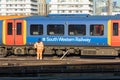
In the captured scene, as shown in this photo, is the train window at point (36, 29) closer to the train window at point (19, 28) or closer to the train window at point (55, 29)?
the train window at point (55, 29)

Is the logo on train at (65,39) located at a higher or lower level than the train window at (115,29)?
lower

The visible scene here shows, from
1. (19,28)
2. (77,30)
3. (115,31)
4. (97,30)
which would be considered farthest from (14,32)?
(115,31)

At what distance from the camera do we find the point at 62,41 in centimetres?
2845

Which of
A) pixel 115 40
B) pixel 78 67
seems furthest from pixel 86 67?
pixel 115 40

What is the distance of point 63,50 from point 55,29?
5.48ft

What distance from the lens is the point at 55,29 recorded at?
28.5m

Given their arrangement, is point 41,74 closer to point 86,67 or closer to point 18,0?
point 86,67

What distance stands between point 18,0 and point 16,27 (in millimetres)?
153702

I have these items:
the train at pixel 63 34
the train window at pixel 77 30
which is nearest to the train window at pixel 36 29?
the train at pixel 63 34

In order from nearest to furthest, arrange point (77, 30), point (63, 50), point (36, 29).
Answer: point (77, 30) → point (36, 29) → point (63, 50)

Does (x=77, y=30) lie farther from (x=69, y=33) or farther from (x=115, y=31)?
(x=115, y=31)

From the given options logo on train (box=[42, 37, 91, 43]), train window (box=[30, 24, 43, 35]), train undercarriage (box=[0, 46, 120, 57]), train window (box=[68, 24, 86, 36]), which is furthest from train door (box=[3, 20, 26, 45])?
train window (box=[68, 24, 86, 36])

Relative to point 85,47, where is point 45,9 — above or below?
above

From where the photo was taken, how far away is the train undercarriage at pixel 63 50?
2788 cm
